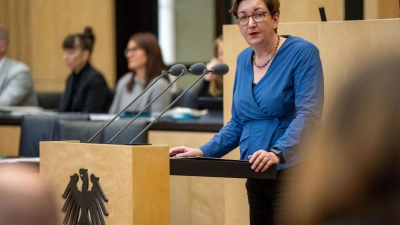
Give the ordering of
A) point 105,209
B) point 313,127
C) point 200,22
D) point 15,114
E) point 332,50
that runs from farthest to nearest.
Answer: point 200,22
point 15,114
point 332,50
point 313,127
point 105,209

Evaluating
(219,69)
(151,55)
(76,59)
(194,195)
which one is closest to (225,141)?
(219,69)

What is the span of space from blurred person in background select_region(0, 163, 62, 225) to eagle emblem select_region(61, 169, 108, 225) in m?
1.33

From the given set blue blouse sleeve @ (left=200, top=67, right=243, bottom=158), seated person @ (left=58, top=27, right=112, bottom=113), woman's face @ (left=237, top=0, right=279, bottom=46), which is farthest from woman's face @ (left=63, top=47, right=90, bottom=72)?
woman's face @ (left=237, top=0, right=279, bottom=46)

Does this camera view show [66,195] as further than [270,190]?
No

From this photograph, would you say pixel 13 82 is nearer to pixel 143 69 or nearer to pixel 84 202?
pixel 143 69

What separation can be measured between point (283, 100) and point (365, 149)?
1670 millimetres

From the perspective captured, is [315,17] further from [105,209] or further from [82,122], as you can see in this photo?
[105,209]

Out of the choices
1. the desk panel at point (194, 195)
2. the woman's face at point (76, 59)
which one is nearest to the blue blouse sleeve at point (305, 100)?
the desk panel at point (194, 195)

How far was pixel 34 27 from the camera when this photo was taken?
33.2ft

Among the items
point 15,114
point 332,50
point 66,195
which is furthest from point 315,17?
point 15,114

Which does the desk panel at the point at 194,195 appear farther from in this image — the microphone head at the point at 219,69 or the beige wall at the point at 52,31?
the beige wall at the point at 52,31

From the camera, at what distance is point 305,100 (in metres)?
2.74

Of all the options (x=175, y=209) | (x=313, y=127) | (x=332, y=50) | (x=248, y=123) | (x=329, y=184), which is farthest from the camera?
(x=175, y=209)

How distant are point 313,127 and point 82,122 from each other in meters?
2.16
